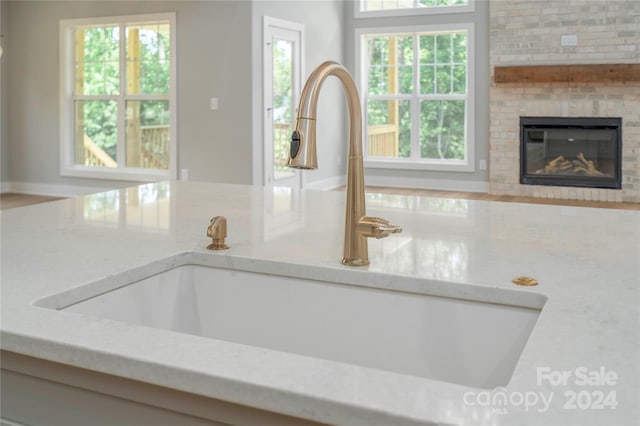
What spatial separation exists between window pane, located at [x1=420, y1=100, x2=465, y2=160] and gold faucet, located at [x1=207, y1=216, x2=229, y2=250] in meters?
7.74

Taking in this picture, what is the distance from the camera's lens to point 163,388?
2.52ft

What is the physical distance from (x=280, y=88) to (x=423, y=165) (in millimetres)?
2229

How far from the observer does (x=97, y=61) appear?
27.5ft

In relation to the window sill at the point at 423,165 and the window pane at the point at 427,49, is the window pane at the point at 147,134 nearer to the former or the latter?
the window sill at the point at 423,165

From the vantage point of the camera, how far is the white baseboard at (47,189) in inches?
334

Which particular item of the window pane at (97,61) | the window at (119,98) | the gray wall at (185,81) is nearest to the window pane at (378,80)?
the gray wall at (185,81)

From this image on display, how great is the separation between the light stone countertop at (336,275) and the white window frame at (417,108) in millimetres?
6770

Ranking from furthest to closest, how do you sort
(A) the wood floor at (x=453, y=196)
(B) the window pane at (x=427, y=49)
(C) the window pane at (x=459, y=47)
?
(B) the window pane at (x=427, y=49) → (C) the window pane at (x=459, y=47) → (A) the wood floor at (x=453, y=196)

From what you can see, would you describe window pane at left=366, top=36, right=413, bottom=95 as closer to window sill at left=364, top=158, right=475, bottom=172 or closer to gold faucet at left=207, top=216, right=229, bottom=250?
window sill at left=364, top=158, right=475, bottom=172

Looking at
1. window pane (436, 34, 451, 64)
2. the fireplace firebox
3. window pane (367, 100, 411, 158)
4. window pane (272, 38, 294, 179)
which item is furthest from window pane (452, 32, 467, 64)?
window pane (272, 38, 294, 179)

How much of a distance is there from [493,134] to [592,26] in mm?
1639

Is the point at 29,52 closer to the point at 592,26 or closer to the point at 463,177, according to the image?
the point at 463,177

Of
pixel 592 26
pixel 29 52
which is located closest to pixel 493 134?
pixel 592 26

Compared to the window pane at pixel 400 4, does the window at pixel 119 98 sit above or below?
below
